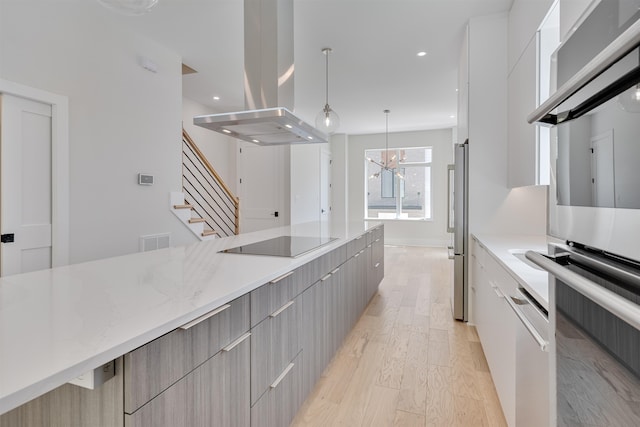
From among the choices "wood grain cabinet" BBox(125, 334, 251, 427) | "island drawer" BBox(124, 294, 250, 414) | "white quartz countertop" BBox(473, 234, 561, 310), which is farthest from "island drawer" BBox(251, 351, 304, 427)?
"white quartz countertop" BBox(473, 234, 561, 310)

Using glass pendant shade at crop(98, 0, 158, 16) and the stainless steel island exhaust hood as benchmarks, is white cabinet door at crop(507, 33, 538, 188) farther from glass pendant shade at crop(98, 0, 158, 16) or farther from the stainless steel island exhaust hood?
glass pendant shade at crop(98, 0, 158, 16)

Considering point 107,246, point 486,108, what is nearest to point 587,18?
point 486,108

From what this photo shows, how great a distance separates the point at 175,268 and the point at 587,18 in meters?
1.65

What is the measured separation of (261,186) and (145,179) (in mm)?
3111

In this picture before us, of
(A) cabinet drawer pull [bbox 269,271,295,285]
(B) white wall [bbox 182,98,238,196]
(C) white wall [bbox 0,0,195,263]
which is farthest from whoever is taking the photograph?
(B) white wall [bbox 182,98,238,196]

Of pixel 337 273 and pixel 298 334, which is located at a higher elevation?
pixel 337 273

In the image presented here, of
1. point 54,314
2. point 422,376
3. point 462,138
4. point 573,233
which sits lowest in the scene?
point 422,376

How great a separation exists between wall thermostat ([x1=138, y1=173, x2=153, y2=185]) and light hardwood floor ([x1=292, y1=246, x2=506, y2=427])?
8.59 feet

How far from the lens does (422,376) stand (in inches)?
87.4

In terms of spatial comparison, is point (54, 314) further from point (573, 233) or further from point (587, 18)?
point (587, 18)

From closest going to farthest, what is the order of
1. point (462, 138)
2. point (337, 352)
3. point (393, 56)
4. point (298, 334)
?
point (298, 334)
point (337, 352)
point (462, 138)
point (393, 56)

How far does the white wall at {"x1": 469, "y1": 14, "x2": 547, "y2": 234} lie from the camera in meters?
3.03

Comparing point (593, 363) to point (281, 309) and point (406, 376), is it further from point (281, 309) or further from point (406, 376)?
point (406, 376)

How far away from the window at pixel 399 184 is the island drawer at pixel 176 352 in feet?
23.6
